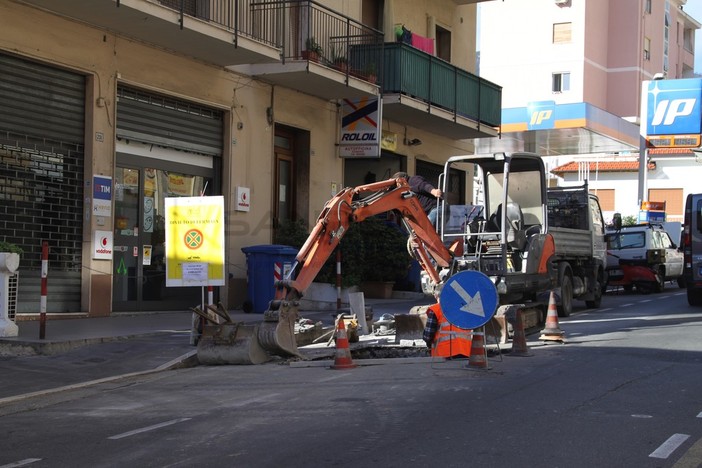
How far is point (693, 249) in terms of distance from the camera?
1945 cm

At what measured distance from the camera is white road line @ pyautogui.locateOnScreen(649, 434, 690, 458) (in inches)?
242

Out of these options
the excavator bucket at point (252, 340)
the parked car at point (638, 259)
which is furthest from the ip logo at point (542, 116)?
the excavator bucket at point (252, 340)

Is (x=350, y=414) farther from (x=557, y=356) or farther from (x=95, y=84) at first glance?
(x=95, y=84)

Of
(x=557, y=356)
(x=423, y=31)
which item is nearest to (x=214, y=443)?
(x=557, y=356)

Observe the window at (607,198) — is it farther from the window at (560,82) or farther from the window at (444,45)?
the window at (444,45)

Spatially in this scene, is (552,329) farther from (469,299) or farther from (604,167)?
(604,167)

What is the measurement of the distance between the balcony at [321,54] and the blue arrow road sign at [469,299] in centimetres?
914

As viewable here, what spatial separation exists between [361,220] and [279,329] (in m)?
2.20

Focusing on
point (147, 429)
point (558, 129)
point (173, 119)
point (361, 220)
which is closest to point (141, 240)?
point (173, 119)

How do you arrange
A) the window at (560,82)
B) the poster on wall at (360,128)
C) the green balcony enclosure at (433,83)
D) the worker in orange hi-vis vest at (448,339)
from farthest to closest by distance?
1. the window at (560,82)
2. the green balcony enclosure at (433,83)
3. the poster on wall at (360,128)
4. the worker in orange hi-vis vest at (448,339)

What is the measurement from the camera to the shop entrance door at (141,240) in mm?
15438

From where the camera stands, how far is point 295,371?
10.4 m

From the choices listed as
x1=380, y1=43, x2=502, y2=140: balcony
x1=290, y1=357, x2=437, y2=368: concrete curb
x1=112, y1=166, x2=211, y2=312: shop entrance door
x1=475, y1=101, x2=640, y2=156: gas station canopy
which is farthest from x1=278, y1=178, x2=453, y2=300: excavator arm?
x1=475, y1=101, x2=640, y2=156: gas station canopy

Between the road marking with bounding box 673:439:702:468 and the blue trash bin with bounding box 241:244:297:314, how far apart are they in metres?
11.0
